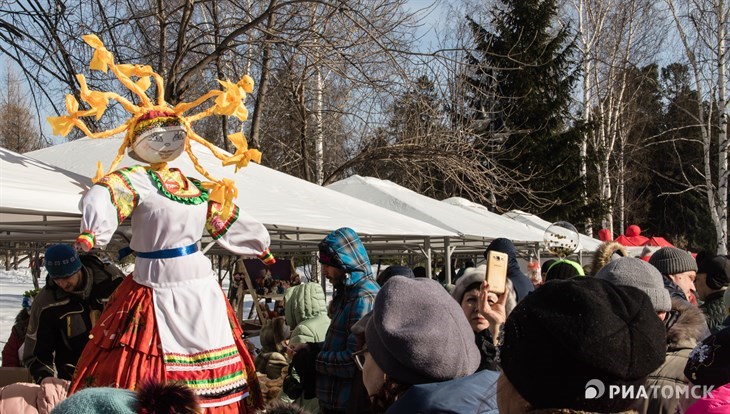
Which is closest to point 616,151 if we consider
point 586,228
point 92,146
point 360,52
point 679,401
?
point 586,228

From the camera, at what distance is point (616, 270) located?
2.84 m

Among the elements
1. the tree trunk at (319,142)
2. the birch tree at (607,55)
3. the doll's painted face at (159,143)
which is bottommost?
the doll's painted face at (159,143)

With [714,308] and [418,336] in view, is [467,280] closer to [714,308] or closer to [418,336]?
[418,336]

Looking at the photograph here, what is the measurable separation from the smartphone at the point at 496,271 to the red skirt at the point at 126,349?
147 centimetres

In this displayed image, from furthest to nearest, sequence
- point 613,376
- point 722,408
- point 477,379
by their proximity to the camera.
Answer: point 477,379, point 722,408, point 613,376

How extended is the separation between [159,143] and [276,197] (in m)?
1.99

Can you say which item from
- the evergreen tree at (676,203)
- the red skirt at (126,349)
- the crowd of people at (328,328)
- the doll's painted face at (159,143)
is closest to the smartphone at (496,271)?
the crowd of people at (328,328)

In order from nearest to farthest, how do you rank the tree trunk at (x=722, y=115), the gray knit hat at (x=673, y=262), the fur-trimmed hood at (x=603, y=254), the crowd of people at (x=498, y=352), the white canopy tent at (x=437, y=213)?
1. the crowd of people at (x=498, y=352)
2. the gray knit hat at (x=673, y=262)
3. the fur-trimmed hood at (x=603, y=254)
4. the white canopy tent at (x=437, y=213)
5. the tree trunk at (x=722, y=115)

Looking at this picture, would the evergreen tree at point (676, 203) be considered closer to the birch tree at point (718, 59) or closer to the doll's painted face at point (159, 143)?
A: the birch tree at point (718, 59)

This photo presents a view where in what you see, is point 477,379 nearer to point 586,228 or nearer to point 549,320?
point 549,320

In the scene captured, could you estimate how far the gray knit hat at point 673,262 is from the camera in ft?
13.8

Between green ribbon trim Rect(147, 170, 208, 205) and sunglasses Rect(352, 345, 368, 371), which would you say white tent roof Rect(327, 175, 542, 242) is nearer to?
green ribbon trim Rect(147, 170, 208, 205)

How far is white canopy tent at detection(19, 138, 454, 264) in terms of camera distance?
5.22 meters

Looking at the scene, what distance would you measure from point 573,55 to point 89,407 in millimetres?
23127
